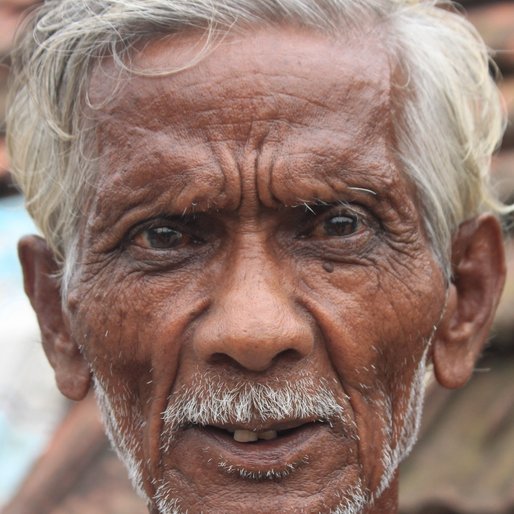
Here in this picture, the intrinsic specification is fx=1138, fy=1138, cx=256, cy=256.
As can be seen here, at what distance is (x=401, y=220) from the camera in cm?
266

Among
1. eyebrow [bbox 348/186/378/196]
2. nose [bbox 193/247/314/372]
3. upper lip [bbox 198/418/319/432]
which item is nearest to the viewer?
nose [bbox 193/247/314/372]

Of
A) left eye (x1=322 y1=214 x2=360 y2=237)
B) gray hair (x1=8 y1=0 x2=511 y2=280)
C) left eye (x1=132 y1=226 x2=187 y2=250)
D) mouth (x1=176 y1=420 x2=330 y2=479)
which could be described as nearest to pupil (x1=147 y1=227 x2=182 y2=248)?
left eye (x1=132 y1=226 x2=187 y2=250)

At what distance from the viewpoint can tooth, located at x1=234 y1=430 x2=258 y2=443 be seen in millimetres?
2482

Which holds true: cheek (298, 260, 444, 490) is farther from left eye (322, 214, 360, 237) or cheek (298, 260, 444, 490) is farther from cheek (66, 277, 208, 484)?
cheek (66, 277, 208, 484)

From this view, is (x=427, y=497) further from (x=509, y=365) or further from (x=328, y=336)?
(x=328, y=336)

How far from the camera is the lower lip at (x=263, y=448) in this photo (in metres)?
2.45

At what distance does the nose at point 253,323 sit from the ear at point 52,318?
57 cm

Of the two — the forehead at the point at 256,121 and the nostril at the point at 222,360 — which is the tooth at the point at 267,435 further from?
the forehead at the point at 256,121

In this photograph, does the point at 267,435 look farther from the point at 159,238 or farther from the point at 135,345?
the point at 159,238

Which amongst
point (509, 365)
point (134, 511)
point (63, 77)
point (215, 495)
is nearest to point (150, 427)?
point (215, 495)

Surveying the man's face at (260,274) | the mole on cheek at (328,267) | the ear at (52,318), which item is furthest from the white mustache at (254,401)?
the ear at (52,318)

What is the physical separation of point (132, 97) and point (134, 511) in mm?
1571

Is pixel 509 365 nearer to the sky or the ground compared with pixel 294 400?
nearer to the ground

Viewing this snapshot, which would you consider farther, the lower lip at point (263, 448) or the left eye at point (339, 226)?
the left eye at point (339, 226)
